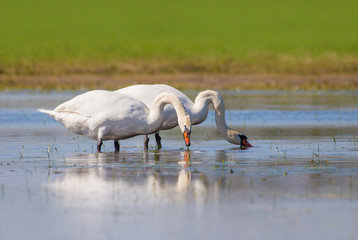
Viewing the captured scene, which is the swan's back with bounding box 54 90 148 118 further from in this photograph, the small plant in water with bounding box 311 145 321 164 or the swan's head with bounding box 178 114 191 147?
the small plant in water with bounding box 311 145 321 164

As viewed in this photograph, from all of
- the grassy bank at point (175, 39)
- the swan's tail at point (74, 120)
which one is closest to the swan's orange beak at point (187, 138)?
the swan's tail at point (74, 120)

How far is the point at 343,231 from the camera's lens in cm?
729

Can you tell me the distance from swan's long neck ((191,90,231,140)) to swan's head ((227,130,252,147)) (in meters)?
0.09

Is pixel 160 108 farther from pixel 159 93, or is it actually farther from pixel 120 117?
pixel 159 93

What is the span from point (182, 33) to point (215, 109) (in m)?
53.5

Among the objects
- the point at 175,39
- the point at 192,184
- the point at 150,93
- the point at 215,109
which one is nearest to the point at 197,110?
the point at 215,109

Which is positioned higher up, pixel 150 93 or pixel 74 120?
pixel 150 93

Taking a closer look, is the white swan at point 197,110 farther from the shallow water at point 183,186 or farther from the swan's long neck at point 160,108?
the swan's long neck at point 160,108

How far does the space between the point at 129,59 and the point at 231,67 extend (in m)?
6.69

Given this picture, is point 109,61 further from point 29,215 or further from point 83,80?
point 29,215

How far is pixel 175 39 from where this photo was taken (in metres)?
62.7

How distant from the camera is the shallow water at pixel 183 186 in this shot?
7.50 meters

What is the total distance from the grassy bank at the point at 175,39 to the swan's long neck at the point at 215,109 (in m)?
20.2

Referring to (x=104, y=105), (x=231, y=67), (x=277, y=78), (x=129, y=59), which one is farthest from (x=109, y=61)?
(x=104, y=105)
